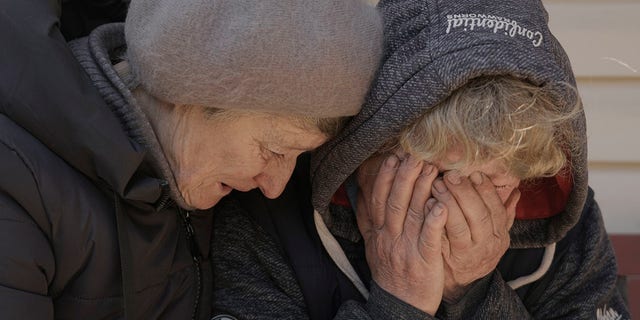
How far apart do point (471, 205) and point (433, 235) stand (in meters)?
0.11

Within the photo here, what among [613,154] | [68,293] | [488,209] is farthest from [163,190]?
[613,154]

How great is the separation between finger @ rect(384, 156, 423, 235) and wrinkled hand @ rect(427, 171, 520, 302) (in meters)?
0.05

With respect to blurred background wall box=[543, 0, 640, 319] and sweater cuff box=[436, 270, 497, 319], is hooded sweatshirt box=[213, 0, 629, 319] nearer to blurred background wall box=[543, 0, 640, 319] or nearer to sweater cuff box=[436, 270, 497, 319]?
sweater cuff box=[436, 270, 497, 319]

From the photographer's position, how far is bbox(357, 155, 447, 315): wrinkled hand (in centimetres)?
214

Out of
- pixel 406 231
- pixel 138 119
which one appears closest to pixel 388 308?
pixel 406 231

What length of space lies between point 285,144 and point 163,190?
27 centimetres

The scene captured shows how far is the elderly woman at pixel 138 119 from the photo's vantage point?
5.92 feet

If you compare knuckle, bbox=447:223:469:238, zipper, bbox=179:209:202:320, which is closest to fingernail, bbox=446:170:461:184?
knuckle, bbox=447:223:469:238

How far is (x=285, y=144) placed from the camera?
205 centimetres

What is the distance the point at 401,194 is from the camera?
216 centimetres

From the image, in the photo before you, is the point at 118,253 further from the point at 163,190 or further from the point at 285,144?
the point at 285,144

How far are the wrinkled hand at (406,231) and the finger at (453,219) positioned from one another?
2 cm

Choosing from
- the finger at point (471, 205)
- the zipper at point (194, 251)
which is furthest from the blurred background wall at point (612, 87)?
the zipper at point (194, 251)

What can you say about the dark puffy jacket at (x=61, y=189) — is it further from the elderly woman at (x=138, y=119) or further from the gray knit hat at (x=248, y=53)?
the gray knit hat at (x=248, y=53)
